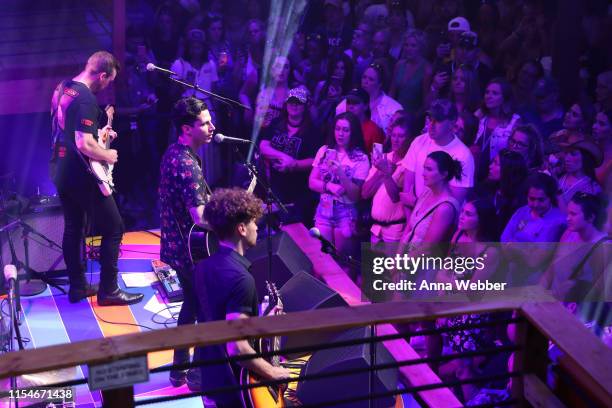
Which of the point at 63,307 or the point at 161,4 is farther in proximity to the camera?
the point at 161,4

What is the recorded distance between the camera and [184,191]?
411 centimetres

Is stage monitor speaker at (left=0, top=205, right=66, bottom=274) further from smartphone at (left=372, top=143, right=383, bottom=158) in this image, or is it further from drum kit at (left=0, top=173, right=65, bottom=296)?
smartphone at (left=372, top=143, right=383, bottom=158)

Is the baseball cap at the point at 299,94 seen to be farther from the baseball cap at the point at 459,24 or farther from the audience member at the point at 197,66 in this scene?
the baseball cap at the point at 459,24

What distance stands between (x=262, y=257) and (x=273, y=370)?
96.6 inches

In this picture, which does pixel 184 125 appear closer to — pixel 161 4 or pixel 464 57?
pixel 464 57

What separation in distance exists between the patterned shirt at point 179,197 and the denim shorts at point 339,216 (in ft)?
5.33

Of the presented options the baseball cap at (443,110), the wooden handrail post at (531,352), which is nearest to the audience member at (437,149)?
the baseball cap at (443,110)

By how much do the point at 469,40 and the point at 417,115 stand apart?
0.58 metres

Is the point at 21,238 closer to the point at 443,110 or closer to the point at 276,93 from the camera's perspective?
the point at 276,93

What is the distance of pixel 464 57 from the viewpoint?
5.13 m

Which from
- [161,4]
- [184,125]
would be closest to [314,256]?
[184,125]

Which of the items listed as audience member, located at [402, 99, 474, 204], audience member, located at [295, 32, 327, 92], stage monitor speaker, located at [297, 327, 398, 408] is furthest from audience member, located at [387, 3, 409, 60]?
stage monitor speaker, located at [297, 327, 398, 408]

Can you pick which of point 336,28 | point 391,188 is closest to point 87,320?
point 391,188

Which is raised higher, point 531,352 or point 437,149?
point 531,352
